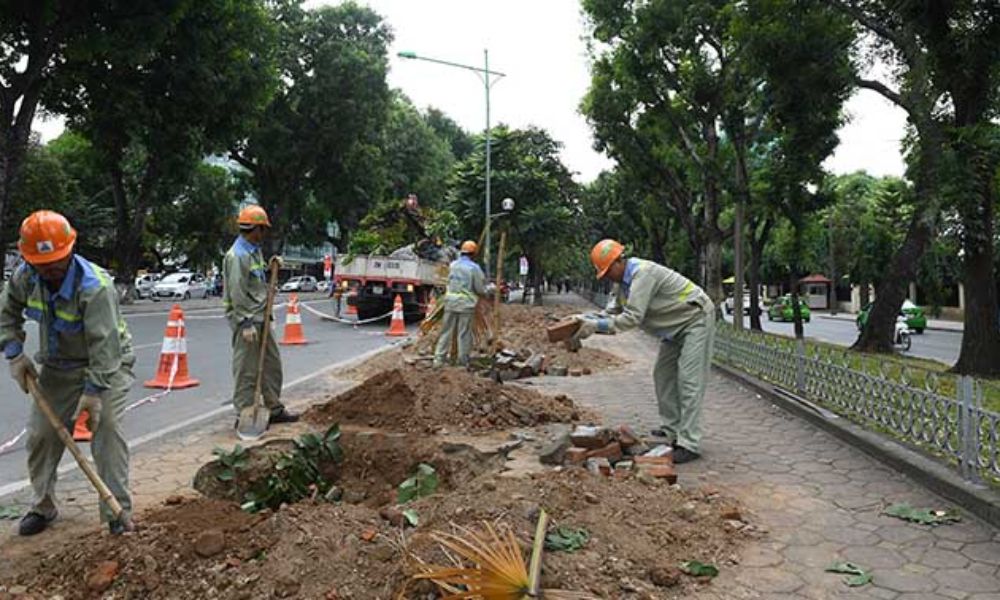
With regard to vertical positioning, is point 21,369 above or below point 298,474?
above

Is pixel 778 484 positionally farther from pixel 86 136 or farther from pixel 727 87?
pixel 86 136

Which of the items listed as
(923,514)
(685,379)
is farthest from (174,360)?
(923,514)

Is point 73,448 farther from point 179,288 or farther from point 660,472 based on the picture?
point 179,288

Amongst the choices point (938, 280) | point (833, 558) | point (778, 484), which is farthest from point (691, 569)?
point (938, 280)

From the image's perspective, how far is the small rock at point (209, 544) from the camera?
10.3 ft

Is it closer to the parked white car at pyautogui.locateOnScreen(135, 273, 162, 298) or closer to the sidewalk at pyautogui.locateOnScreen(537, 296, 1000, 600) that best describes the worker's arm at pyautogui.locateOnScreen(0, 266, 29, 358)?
the sidewalk at pyautogui.locateOnScreen(537, 296, 1000, 600)

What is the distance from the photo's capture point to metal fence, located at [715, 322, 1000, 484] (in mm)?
4262

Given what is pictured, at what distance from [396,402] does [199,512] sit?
9.36 ft

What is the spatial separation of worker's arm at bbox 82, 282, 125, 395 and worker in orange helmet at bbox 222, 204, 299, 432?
240 cm

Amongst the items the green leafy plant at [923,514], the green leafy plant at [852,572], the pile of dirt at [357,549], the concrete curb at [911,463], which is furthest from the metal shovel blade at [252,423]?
the concrete curb at [911,463]

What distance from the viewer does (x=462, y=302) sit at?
30.7ft

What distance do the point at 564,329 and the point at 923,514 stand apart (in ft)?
8.49

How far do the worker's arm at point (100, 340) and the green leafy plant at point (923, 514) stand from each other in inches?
Answer: 167

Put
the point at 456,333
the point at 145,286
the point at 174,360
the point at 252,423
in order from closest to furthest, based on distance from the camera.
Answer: the point at 252,423
the point at 174,360
the point at 456,333
the point at 145,286
